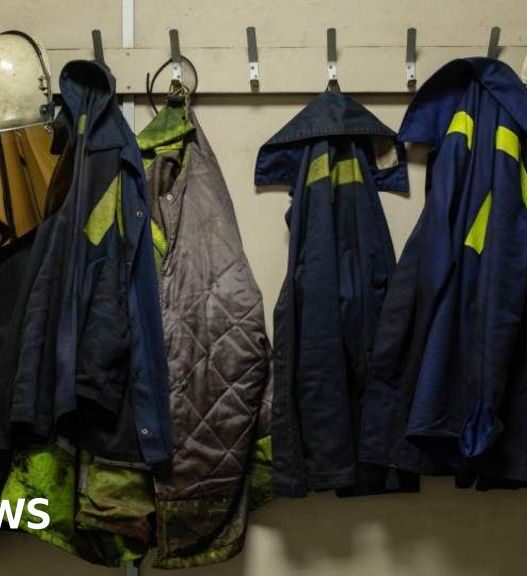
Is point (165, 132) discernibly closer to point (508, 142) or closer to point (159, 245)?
point (159, 245)

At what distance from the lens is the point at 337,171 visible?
1441 mm

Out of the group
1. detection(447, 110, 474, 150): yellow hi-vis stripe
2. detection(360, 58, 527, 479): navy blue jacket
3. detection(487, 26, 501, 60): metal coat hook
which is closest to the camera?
detection(360, 58, 527, 479): navy blue jacket

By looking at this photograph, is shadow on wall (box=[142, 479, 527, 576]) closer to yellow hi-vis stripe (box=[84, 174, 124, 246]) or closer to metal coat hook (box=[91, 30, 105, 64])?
yellow hi-vis stripe (box=[84, 174, 124, 246])

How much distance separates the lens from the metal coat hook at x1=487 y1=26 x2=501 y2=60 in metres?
1.46

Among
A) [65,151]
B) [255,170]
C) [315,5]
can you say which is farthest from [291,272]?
[315,5]

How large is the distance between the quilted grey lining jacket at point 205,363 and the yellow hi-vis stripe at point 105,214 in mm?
81

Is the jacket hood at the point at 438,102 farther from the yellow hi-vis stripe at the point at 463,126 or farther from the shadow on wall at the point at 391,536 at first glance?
the shadow on wall at the point at 391,536

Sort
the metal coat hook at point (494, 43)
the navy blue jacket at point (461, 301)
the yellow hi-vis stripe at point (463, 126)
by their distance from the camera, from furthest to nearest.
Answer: the metal coat hook at point (494, 43) < the yellow hi-vis stripe at point (463, 126) < the navy blue jacket at point (461, 301)

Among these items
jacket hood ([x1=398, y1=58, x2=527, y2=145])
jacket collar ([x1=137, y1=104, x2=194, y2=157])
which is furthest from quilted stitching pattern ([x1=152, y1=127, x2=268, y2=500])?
jacket hood ([x1=398, y1=58, x2=527, y2=145])

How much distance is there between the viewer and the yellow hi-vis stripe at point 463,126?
1.35 m

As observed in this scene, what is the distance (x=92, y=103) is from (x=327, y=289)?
63 cm

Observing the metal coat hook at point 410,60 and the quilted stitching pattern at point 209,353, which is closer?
the quilted stitching pattern at point 209,353

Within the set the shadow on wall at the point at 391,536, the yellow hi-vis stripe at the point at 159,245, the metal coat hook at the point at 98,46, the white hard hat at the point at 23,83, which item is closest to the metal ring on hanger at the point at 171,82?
the metal coat hook at the point at 98,46

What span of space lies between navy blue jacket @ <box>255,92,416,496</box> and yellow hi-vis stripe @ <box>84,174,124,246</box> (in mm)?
330
